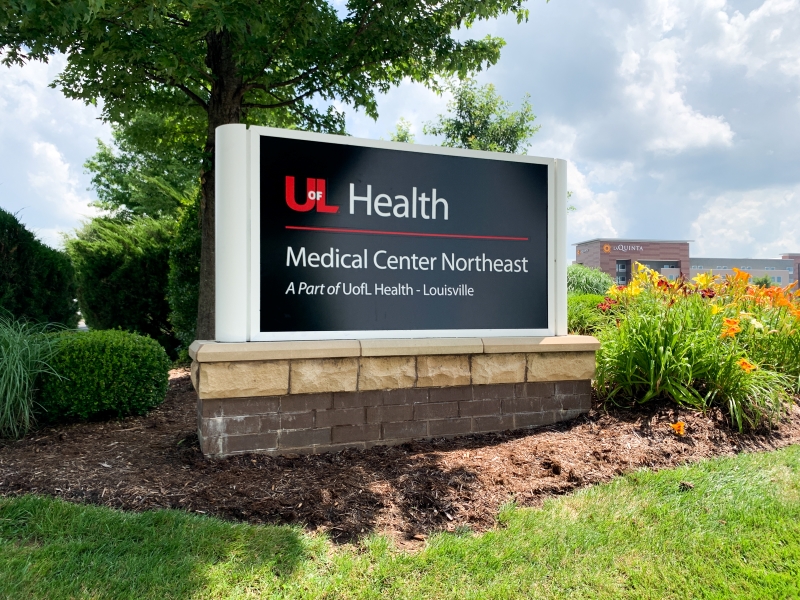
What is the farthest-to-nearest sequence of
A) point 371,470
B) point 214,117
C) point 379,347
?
1. point 214,117
2. point 379,347
3. point 371,470

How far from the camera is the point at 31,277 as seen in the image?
764 centimetres

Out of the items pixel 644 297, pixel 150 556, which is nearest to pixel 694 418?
pixel 644 297

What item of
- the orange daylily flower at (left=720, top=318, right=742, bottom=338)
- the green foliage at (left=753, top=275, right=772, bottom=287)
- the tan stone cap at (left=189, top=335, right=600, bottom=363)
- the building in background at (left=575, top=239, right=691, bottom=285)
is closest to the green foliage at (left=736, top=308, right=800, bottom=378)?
the orange daylily flower at (left=720, top=318, right=742, bottom=338)

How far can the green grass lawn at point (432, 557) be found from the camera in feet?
8.47

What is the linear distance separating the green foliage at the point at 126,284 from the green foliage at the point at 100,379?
5.86m

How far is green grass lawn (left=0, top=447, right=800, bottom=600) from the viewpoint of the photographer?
8.47 feet

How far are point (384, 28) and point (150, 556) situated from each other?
6.95m

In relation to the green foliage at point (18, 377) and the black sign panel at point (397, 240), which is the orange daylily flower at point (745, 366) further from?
the green foliage at point (18, 377)

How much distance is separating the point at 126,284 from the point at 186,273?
2.11 metres

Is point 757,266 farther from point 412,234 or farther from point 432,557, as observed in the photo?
point 432,557

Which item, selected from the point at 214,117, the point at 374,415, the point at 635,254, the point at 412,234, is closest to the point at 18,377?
the point at 374,415

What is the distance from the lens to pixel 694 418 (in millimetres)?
4867

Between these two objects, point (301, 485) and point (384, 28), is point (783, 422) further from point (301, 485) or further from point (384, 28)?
point (384, 28)

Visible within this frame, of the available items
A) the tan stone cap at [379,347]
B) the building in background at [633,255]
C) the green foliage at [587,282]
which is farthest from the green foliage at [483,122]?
the building in background at [633,255]
